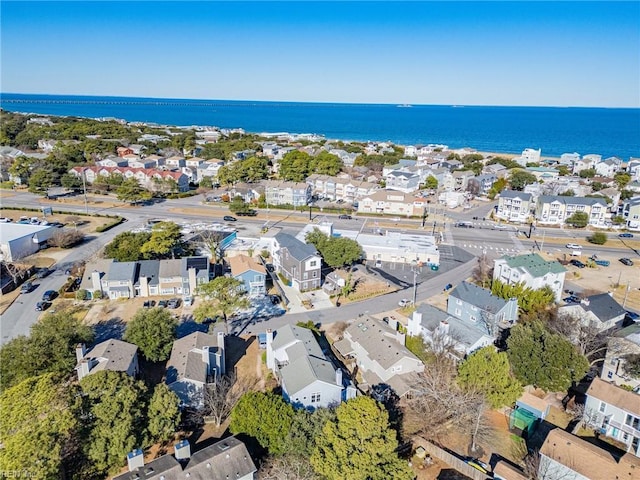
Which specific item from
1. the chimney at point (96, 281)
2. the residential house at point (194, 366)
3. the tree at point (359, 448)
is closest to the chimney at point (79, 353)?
the residential house at point (194, 366)

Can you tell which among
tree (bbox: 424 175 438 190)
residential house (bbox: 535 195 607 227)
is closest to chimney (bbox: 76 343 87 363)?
residential house (bbox: 535 195 607 227)

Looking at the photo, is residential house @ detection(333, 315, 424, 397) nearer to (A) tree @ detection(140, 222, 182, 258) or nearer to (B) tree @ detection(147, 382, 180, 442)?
(B) tree @ detection(147, 382, 180, 442)

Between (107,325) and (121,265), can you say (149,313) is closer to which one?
(107,325)

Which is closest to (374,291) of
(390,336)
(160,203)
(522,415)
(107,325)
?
(390,336)

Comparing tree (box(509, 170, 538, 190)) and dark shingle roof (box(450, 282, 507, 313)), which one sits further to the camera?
tree (box(509, 170, 538, 190))

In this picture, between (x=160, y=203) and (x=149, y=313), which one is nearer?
(x=149, y=313)

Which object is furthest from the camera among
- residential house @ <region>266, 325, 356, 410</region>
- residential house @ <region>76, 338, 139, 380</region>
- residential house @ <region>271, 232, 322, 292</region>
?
residential house @ <region>271, 232, 322, 292</region>

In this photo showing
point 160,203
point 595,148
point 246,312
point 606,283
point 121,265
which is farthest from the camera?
point 595,148
